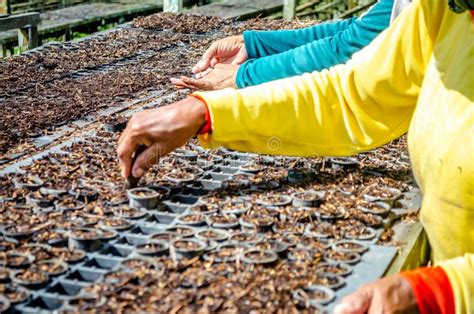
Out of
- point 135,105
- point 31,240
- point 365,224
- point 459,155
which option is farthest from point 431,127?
point 135,105

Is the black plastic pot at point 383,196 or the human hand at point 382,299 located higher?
the human hand at point 382,299

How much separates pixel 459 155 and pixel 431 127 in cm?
17

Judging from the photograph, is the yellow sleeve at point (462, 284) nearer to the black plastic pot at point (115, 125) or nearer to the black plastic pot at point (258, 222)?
the black plastic pot at point (258, 222)

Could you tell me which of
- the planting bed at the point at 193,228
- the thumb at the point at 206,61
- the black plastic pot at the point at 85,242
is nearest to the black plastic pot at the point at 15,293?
the planting bed at the point at 193,228

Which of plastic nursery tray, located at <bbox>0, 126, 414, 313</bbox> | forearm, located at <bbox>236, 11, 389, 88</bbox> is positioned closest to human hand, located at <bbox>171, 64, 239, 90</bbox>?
forearm, located at <bbox>236, 11, 389, 88</bbox>

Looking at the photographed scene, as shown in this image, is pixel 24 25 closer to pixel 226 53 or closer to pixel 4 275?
pixel 226 53

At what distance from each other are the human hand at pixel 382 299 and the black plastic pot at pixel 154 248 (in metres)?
0.48

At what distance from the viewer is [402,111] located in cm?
264

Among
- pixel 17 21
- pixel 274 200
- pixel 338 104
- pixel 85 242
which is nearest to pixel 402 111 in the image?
→ pixel 338 104

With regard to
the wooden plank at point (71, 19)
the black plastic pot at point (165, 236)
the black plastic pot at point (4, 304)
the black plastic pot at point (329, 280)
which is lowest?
the wooden plank at point (71, 19)

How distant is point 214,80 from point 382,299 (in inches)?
78.4

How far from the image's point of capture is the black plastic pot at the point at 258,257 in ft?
6.68

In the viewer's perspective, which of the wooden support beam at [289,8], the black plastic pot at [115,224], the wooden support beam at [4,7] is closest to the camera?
the black plastic pot at [115,224]

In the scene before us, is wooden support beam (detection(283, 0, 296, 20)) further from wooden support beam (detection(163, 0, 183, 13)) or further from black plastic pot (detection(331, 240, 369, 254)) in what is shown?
black plastic pot (detection(331, 240, 369, 254))
